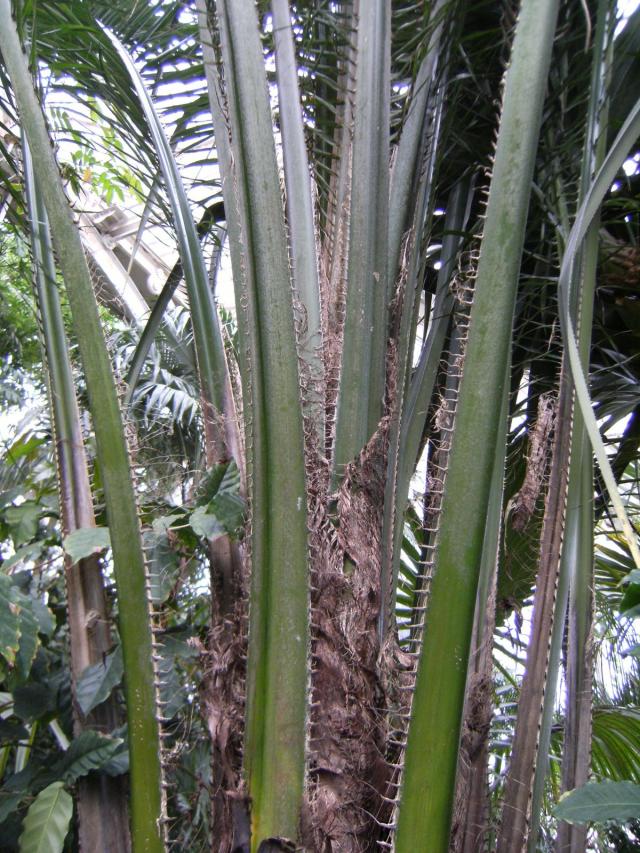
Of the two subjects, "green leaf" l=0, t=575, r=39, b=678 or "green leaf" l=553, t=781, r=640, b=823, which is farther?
"green leaf" l=0, t=575, r=39, b=678

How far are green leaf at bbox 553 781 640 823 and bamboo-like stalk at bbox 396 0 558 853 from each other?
21 cm

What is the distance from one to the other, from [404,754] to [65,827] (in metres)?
0.60

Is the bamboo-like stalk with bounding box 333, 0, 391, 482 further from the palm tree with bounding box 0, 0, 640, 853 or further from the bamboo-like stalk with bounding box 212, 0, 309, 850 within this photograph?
the bamboo-like stalk with bounding box 212, 0, 309, 850

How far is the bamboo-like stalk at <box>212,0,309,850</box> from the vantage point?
698 mm

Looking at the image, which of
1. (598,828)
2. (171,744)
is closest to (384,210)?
(171,744)

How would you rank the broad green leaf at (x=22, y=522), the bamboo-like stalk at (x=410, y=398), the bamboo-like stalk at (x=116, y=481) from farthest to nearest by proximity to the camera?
1. the broad green leaf at (x=22, y=522)
2. the bamboo-like stalk at (x=410, y=398)
3. the bamboo-like stalk at (x=116, y=481)

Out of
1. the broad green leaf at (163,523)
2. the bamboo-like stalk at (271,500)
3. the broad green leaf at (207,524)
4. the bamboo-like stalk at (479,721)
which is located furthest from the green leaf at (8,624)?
the bamboo-like stalk at (479,721)

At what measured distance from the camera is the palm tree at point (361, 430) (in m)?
0.70

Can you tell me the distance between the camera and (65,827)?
1.02 meters

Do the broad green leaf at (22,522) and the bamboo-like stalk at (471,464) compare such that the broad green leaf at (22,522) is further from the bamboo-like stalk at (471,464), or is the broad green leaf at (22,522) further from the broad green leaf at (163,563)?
the bamboo-like stalk at (471,464)

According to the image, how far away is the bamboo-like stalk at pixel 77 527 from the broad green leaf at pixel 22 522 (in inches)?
18.7

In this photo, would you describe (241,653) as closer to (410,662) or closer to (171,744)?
(410,662)

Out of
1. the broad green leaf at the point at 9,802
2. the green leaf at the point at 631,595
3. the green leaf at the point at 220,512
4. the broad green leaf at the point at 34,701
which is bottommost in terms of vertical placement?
the broad green leaf at the point at 9,802

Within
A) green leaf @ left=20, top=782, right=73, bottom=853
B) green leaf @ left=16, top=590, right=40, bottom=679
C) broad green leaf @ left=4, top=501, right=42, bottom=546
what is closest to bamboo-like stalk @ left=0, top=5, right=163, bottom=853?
green leaf @ left=20, top=782, right=73, bottom=853
